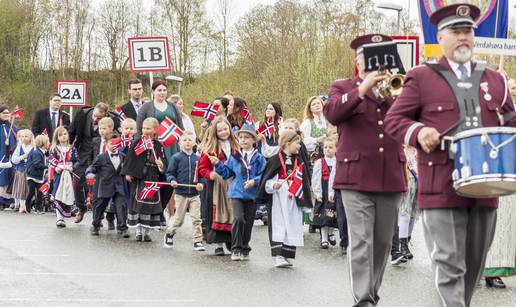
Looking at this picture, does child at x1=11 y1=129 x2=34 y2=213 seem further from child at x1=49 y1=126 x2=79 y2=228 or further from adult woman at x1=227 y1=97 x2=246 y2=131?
adult woman at x1=227 y1=97 x2=246 y2=131

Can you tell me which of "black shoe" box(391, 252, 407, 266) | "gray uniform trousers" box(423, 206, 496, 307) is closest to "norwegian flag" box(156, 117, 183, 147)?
"black shoe" box(391, 252, 407, 266)

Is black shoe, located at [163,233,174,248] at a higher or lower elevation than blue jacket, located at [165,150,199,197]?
lower

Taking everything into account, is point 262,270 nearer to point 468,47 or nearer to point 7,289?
point 7,289

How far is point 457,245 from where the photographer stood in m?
6.24

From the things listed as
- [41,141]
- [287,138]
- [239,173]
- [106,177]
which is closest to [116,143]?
[106,177]

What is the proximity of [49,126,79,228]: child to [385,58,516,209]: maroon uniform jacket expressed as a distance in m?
10.8

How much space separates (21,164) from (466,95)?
16311 millimetres

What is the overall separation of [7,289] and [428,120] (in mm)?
4779

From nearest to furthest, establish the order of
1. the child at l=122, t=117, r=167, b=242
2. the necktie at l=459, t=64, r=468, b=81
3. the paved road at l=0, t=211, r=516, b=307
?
the necktie at l=459, t=64, r=468, b=81 < the paved road at l=0, t=211, r=516, b=307 < the child at l=122, t=117, r=167, b=242

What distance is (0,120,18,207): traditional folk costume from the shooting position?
21.8m

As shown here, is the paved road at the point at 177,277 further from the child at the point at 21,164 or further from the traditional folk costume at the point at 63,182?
the child at the point at 21,164

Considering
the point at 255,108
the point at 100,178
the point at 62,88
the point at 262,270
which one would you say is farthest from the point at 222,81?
the point at 262,270

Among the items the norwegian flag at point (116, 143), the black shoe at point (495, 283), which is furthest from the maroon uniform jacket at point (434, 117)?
the norwegian flag at point (116, 143)

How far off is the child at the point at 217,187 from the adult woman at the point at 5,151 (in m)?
9.81
